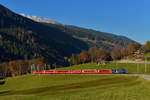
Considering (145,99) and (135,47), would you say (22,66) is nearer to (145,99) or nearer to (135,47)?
(135,47)

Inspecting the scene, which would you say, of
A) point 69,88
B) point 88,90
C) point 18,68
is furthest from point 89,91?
point 18,68

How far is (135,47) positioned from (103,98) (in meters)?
170

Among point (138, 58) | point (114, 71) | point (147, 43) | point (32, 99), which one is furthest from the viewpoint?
point (147, 43)

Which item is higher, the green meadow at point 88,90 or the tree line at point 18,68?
the green meadow at point 88,90

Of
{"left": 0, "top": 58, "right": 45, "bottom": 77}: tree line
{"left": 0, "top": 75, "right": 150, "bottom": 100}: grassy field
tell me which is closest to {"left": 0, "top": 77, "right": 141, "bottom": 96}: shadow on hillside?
{"left": 0, "top": 75, "right": 150, "bottom": 100}: grassy field

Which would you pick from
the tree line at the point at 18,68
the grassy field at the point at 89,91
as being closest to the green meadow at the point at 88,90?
the grassy field at the point at 89,91

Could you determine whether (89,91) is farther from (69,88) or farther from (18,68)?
(18,68)

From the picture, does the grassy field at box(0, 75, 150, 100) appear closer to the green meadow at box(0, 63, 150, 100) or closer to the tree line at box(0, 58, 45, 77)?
the green meadow at box(0, 63, 150, 100)

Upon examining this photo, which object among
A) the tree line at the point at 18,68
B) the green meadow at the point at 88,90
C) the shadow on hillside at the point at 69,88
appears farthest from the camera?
the tree line at the point at 18,68

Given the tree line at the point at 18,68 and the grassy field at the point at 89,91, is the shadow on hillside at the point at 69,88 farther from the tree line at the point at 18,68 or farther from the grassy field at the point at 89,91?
the tree line at the point at 18,68

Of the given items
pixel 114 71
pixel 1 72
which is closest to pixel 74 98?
pixel 114 71

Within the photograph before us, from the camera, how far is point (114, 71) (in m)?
83.2

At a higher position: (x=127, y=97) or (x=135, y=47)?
(x=135, y=47)

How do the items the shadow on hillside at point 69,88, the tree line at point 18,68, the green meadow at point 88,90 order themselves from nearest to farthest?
1. the green meadow at point 88,90
2. the shadow on hillside at point 69,88
3. the tree line at point 18,68
